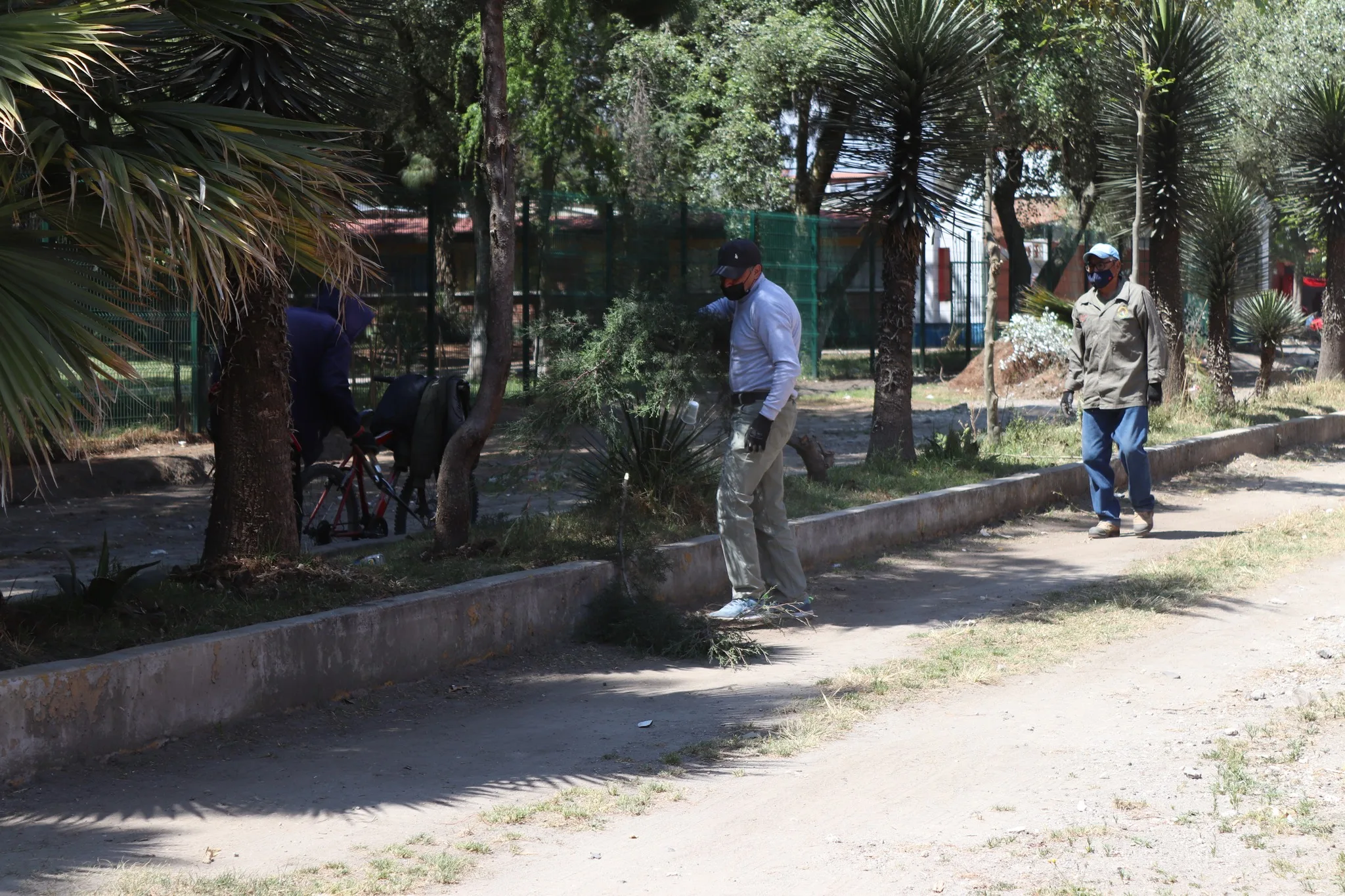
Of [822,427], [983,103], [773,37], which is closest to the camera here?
[983,103]

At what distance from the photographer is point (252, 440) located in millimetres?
6574

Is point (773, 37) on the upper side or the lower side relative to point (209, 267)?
upper

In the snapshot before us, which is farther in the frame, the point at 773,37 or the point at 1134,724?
the point at 773,37

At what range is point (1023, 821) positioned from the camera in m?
4.59

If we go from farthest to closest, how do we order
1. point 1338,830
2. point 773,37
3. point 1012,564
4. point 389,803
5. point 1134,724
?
point 773,37 < point 1012,564 < point 1134,724 < point 389,803 < point 1338,830

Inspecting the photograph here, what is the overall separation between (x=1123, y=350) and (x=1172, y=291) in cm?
720

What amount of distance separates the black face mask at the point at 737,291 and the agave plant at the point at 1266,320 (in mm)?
14554

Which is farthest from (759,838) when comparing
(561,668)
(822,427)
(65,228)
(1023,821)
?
(822,427)

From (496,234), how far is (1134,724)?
3.90 m

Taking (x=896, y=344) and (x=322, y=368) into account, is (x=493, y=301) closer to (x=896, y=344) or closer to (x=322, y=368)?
(x=322, y=368)

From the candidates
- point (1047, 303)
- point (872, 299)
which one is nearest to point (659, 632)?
point (1047, 303)

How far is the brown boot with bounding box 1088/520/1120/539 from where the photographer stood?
1052cm

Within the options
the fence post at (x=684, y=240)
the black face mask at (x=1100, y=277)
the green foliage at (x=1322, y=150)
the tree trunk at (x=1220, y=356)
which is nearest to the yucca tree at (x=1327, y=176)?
the green foliage at (x=1322, y=150)

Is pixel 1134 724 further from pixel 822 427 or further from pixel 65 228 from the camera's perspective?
pixel 822 427
